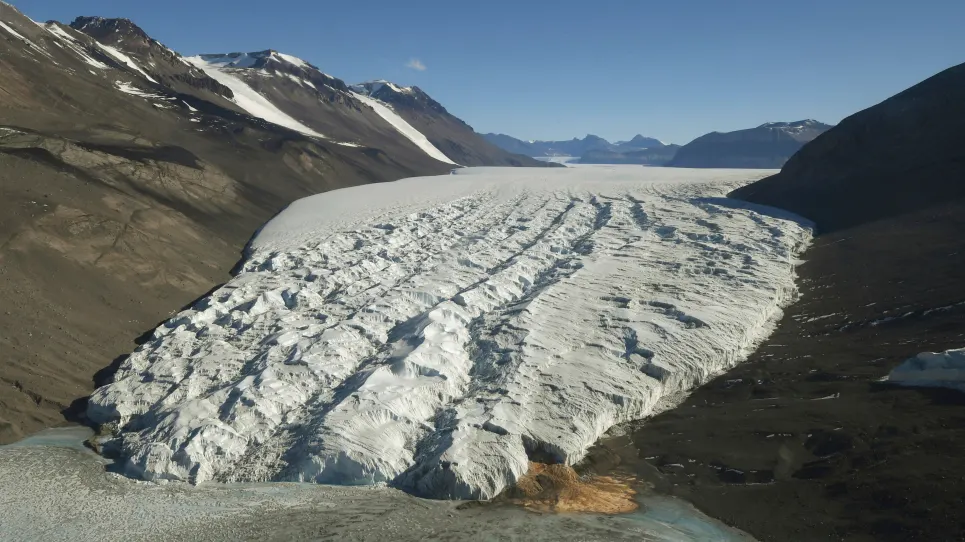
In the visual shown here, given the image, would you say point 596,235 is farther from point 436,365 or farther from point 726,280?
point 436,365

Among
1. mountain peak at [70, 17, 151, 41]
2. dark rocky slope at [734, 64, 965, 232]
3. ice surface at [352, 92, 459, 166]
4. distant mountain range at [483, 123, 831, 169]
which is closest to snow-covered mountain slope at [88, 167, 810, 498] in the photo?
dark rocky slope at [734, 64, 965, 232]

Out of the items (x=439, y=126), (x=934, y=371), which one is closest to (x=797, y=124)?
(x=439, y=126)

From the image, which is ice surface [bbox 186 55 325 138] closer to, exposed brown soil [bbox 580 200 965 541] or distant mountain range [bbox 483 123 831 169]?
exposed brown soil [bbox 580 200 965 541]

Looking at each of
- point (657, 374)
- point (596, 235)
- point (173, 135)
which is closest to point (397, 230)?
point (596, 235)

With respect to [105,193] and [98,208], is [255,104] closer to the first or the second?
[105,193]

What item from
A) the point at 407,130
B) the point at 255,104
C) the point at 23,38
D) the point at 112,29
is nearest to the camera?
the point at 23,38

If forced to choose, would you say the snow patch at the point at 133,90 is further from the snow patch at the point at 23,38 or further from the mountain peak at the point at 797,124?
the mountain peak at the point at 797,124
